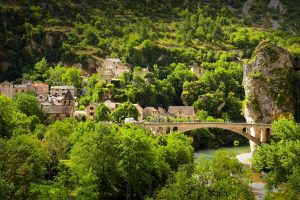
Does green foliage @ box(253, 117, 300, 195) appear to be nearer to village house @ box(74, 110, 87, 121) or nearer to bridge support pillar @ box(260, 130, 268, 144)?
bridge support pillar @ box(260, 130, 268, 144)

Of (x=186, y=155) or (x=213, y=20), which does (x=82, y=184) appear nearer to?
(x=186, y=155)

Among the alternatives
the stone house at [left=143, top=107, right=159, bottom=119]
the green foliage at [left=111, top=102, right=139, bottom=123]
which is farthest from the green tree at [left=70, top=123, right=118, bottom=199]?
the stone house at [left=143, top=107, right=159, bottom=119]

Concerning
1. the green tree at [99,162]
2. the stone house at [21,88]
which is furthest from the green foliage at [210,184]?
the stone house at [21,88]

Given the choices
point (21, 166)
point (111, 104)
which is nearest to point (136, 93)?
point (111, 104)

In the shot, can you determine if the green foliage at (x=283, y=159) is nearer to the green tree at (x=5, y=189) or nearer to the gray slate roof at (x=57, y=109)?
the green tree at (x=5, y=189)

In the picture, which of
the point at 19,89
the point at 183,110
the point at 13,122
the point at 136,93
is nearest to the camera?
the point at 13,122

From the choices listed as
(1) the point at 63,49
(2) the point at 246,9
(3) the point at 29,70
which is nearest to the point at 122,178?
(3) the point at 29,70

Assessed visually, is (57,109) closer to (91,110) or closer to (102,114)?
(102,114)
